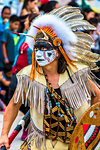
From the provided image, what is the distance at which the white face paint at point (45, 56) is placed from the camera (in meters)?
2.73

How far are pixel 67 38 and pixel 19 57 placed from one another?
88.9 inches

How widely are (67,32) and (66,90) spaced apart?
18.1 inches

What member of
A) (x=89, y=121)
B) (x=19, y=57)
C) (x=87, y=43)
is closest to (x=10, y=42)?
(x=19, y=57)

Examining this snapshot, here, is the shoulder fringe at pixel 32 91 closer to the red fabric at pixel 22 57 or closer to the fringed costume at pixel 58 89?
the fringed costume at pixel 58 89

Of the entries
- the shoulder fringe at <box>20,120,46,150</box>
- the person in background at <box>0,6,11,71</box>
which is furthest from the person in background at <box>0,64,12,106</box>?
the shoulder fringe at <box>20,120,46,150</box>

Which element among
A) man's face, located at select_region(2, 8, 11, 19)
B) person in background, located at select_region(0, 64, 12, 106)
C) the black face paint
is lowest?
person in background, located at select_region(0, 64, 12, 106)

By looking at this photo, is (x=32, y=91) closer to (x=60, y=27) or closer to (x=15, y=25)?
(x=60, y=27)

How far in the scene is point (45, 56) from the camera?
2.73 m

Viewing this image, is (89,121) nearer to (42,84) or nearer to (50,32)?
(42,84)

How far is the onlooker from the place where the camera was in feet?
23.7

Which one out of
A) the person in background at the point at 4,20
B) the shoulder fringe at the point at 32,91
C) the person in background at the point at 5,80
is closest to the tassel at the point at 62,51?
the shoulder fringe at the point at 32,91

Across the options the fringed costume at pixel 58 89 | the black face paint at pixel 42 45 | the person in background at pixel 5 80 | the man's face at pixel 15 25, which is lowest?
the person in background at pixel 5 80

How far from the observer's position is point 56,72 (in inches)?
111

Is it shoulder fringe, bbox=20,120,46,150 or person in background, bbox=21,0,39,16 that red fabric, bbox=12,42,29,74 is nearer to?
shoulder fringe, bbox=20,120,46,150
